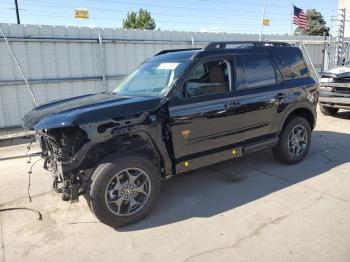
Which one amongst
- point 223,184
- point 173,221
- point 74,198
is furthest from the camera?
point 223,184

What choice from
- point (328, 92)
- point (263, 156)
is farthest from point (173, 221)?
point (328, 92)

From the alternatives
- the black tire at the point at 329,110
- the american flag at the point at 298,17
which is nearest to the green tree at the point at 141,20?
the american flag at the point at 298,17

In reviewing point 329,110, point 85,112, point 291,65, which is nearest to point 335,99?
point 329,110

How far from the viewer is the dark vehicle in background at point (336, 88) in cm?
879

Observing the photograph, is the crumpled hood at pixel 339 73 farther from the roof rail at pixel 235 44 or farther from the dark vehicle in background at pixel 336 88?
the roof rail at pixel 235 44

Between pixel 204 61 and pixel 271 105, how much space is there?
1327mm

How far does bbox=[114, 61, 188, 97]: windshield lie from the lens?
169 inches

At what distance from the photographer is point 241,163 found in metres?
5.86

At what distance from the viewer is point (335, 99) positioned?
9.02m

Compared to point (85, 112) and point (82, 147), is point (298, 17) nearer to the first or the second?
point (85, 112)

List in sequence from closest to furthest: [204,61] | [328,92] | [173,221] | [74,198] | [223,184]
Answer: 1. [74,198]
2. [173,221]
3. [204,61]
4. [223,184]
5. [328,92]

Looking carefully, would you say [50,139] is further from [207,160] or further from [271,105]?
[271,105]

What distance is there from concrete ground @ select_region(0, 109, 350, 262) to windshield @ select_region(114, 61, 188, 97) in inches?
56.5

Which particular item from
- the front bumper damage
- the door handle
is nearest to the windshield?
the door handle
